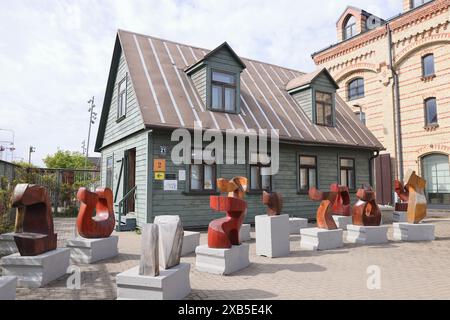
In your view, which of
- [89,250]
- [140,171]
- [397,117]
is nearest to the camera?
[89,250]

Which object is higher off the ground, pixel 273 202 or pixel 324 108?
pixel 324 108

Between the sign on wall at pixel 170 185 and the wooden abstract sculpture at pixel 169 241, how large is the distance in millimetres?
6156

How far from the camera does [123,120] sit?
13570 millimetres

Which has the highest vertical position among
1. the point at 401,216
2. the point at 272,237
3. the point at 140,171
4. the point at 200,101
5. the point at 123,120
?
the point at 200,101

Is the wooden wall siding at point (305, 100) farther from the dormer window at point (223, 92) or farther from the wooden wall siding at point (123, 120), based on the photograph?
the wooden wall siding at point (123, 120)

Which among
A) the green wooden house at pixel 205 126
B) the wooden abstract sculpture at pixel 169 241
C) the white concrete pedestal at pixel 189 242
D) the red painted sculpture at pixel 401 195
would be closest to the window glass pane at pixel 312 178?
the green wooden house at pixel 205 126

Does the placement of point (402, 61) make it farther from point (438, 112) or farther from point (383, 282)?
point (383, 282)

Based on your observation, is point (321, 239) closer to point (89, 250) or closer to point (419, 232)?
point (419, 232)

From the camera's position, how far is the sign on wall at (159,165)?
1098 centimetres

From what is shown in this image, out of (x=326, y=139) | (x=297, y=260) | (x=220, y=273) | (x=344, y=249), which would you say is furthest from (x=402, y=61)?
(x=220, y=273)

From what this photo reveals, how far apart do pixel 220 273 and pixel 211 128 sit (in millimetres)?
6485

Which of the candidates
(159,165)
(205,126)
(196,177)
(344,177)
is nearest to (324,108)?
(344,177)

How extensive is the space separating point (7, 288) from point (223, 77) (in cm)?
1056
